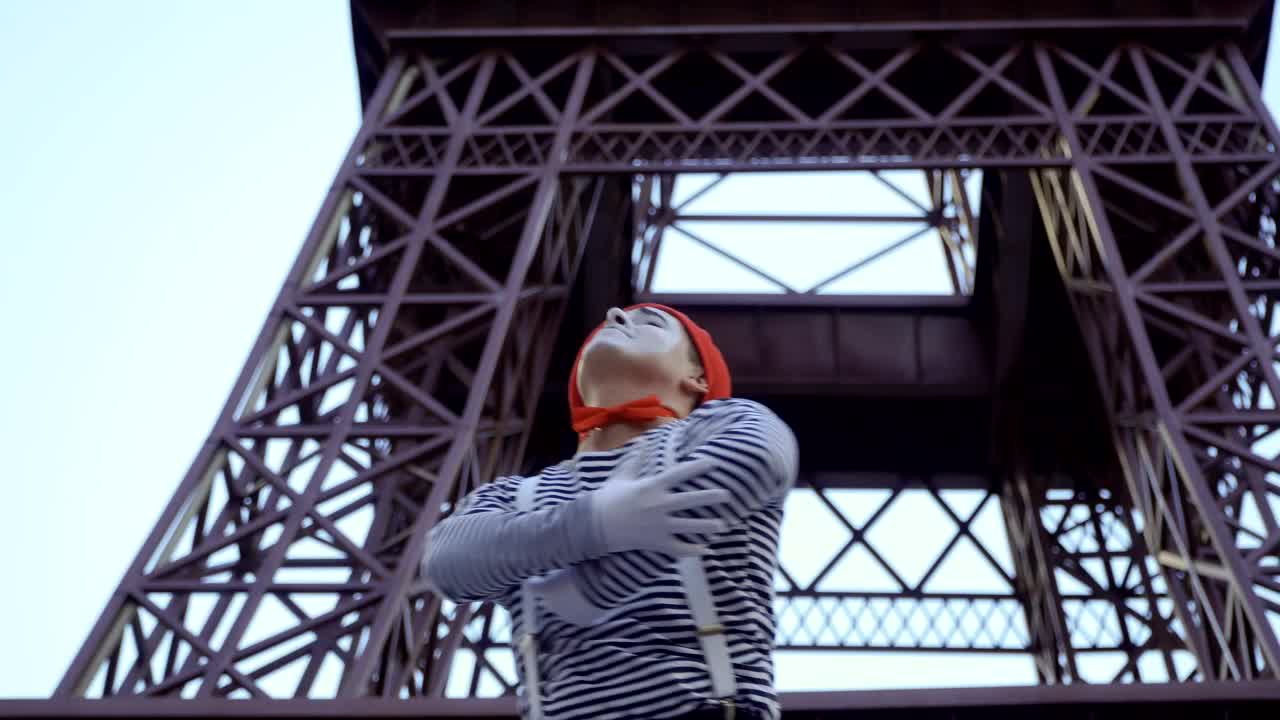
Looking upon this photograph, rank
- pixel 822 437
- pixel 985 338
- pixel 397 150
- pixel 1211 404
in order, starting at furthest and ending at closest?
pixel 822 437
pixel 985 338
pixel 397 150
pixel 1211 404

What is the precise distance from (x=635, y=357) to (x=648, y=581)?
2.07 ft

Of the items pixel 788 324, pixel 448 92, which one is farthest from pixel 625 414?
pixel 788 324

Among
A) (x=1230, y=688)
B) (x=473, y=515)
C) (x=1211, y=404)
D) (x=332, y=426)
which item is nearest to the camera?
(x=473, y=515)

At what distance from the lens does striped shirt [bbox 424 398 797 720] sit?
2527 mm

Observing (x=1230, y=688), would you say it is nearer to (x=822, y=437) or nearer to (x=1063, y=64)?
(x=1063, y=64)

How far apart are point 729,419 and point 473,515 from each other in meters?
0.56

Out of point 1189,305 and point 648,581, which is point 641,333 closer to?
point 648,581

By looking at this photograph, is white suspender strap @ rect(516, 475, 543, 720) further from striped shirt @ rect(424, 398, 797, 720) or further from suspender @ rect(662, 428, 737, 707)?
suspender @ rect(662, 428, 737, 707)

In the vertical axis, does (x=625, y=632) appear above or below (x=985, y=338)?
below

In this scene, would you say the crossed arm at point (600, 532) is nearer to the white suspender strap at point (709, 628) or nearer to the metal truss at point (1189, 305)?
the white suspender strap at point (709, 628)

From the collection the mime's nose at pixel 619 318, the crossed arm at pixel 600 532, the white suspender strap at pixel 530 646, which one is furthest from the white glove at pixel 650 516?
the mime's nose at pixel 619 318

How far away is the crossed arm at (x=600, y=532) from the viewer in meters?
2.54

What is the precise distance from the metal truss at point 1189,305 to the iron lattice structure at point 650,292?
34 millimetres

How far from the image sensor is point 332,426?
32.5 feet
